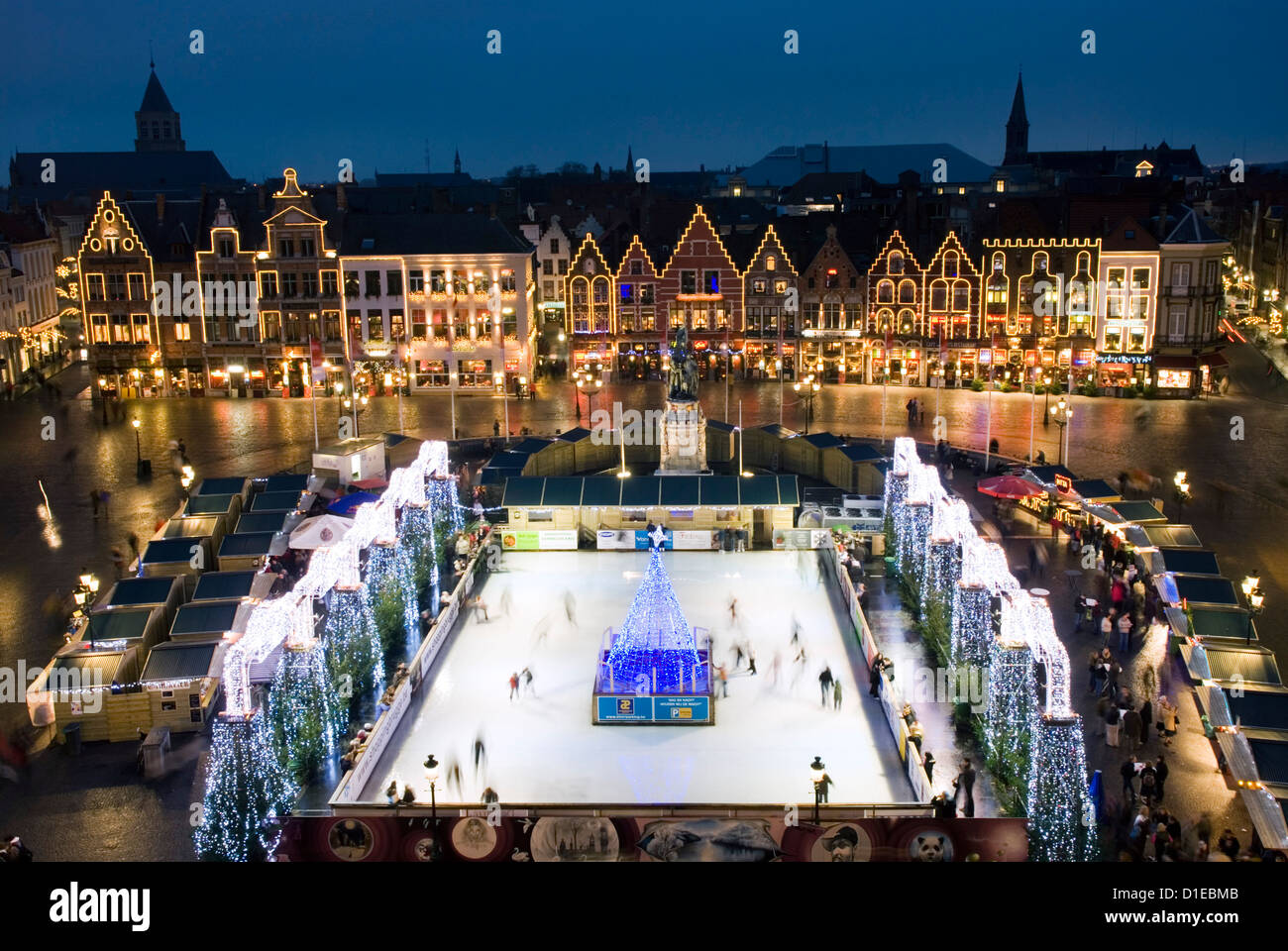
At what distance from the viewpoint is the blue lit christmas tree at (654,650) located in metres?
22.5

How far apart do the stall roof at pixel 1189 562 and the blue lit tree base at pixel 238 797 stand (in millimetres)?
19837

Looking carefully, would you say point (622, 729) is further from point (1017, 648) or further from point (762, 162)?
point (762, 162)

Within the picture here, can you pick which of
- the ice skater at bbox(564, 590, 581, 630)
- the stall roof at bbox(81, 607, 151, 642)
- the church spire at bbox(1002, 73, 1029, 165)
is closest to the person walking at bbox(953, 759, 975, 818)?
the ice skater at bbox(564, 590, 581, 630)

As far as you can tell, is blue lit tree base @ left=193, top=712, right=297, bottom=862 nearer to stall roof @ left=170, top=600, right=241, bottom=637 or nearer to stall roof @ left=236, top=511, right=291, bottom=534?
stall roof @ left=170, top=600, right=241, bottom=637

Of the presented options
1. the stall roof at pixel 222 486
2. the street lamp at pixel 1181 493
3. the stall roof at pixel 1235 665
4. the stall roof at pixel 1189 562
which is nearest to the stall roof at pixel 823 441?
the street lamp at pixel 1181 493

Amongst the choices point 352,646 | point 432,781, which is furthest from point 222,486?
point 432,781

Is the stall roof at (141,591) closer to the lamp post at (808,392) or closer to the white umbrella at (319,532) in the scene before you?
the white umbrella at (319,532)

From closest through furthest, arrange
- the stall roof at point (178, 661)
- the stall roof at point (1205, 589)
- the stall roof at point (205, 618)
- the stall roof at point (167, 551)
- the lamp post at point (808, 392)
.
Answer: the stall roof at point (178, 661) < the stall roof at point (205, 618) < the stall roof at point (1205, 589) < the stall roof at point (167, 551) < the lamp post at point (808, 392)

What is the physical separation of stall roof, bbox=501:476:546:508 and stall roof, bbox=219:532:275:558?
641 centimetres

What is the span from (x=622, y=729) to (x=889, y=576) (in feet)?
36.3

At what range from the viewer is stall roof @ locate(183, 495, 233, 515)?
3466 cm

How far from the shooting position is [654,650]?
75.2ft

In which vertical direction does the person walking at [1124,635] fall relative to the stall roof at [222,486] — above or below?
below

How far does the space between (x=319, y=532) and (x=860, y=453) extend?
1702 centimetres
